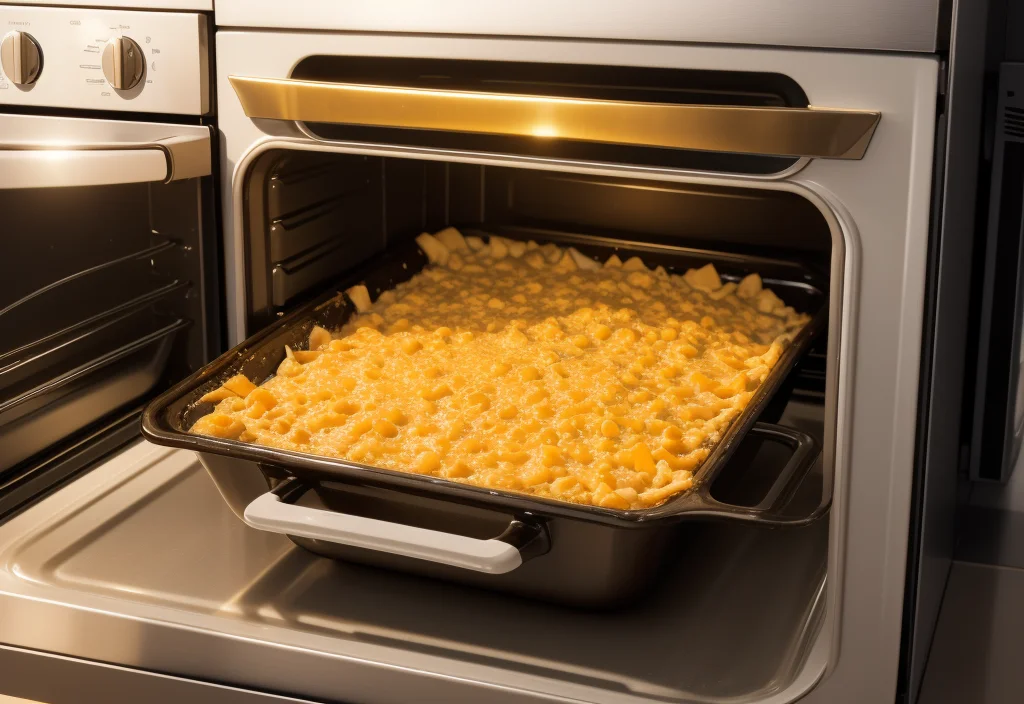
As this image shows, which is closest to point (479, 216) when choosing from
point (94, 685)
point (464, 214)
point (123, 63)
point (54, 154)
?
point (464, 214)

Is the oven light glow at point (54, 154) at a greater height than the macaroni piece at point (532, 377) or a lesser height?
greater

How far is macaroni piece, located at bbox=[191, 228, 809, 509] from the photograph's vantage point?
102cm

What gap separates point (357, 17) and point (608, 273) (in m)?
0.61

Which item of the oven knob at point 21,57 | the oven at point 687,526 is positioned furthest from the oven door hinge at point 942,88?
the oven knob at point 21,57

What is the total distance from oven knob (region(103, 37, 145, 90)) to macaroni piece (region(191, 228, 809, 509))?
32cm

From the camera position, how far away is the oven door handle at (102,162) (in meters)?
0.97

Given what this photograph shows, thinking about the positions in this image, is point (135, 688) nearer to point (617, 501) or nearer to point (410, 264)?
point (617, 501)

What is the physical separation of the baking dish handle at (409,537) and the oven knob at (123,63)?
17.9 inches

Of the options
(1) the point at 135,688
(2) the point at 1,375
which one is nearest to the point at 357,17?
(2) the point at 1,375

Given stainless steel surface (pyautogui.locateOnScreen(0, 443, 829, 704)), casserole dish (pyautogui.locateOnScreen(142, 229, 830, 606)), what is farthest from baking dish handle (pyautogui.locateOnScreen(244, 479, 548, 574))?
stainless steel surface (pyautogui.locateOnScreen(0, 443, 829, 704))

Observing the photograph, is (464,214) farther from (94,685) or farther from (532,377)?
(94,685)

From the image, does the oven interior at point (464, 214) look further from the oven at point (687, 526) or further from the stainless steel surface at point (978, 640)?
the stainless steel surface at point (978, 640)

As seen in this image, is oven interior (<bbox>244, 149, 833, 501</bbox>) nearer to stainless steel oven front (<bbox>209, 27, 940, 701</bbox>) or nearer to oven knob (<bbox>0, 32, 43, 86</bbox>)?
stainless steel oven front (<bbox>209, 27, 940, 701</bbox>)

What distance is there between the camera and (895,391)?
84 centimetres
